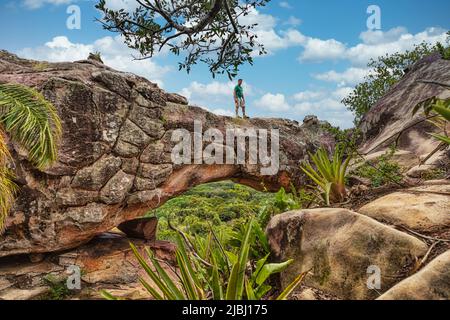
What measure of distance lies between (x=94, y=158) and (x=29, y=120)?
8.89ft

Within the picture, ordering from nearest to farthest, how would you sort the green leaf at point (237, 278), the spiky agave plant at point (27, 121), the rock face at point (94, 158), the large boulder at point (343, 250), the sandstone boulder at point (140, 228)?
1. the green leaf at point (237, 278)
2. the large boulder at point (343, 250)
3. the spiky agave plant at point (27, 121)
4. the rock face at point (94, 158)
5. the sandstone boulder at point (140, 228)

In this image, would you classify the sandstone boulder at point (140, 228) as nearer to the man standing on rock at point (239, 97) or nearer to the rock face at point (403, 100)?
the man standing on rock at point (239, 97)

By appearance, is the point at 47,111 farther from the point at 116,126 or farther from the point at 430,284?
the point at 430,284

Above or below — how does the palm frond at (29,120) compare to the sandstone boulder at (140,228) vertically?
above

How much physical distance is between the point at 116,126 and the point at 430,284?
10.1 m

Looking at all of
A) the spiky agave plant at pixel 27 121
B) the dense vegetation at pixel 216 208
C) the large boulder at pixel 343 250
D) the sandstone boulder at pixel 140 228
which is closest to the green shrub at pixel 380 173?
the dense vegetation at pixel 216 208

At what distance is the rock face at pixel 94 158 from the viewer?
10000 millimetres

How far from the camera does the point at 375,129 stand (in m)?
11.4

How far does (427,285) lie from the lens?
197cm

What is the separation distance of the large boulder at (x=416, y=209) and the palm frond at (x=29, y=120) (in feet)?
24.2

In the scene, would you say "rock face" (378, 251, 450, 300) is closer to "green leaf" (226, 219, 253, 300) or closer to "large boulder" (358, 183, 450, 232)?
"large boulder" (358, 183, 450, 232)

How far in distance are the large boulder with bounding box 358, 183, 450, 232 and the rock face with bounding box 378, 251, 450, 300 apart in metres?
0.61

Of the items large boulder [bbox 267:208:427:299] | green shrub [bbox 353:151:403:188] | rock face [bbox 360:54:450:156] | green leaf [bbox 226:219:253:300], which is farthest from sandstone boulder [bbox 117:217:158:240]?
green leaf [bbox 226:219:253:300]
